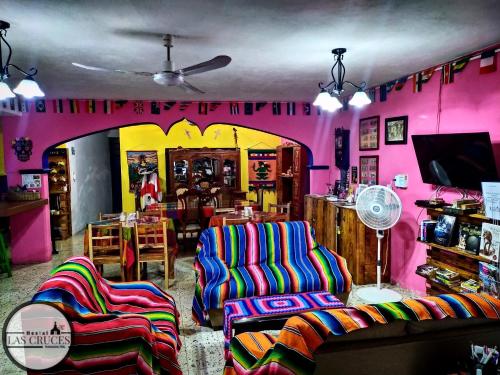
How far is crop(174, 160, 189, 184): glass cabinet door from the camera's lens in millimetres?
8492

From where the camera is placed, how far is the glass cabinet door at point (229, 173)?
28.7 feet

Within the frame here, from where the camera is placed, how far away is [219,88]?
15.8 ft

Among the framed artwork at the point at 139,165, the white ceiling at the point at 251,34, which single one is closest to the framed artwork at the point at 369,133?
the white ceiling at the point at 251,34

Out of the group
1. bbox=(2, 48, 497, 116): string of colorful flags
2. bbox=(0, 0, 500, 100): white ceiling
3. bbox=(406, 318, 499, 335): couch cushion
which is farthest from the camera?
bbox=(2, 48, 497, 116): string of colorful flags

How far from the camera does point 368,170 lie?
514 centimetres

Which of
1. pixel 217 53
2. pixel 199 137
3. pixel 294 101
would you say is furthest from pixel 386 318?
pixel 199 137

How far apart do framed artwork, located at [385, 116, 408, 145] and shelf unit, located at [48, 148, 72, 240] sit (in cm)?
605

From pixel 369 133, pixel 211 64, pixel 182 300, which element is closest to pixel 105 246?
pixel 182 300

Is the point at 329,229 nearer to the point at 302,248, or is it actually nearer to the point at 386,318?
the point at 302,248

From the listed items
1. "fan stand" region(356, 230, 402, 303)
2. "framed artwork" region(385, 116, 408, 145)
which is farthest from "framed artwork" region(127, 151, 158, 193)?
"fan stand" region(356, 230, 402, 303)

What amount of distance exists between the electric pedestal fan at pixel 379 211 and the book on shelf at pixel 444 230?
1.24 feet

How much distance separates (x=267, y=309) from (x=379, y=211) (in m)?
1.80

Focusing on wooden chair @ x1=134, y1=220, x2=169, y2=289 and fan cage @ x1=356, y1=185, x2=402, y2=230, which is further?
wooden chair @ x1=134, y1=220, x2=169, y2=289

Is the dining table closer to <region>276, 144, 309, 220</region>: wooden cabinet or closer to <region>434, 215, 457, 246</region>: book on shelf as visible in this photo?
<region>276, 144, 309, 220</region>: wooden cabinet
